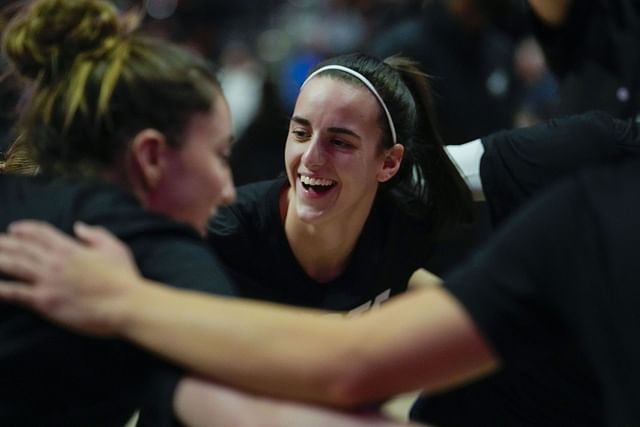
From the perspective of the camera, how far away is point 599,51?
4113 mm

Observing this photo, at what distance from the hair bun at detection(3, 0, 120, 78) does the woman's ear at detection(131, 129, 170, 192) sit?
170 millimetres

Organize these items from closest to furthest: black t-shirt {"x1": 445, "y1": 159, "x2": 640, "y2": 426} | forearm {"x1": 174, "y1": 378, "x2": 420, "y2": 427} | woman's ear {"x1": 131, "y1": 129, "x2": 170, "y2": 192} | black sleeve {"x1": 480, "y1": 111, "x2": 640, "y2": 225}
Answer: black t-shirt {"x1": 445, "y1": 159, "x2": 640, "y2": 426}
forearm {"x1": 174, "y1": 378, "x2": 420, "y2": 427}
woman's ear {"x1": 131, "y1": 129, "x2": 170, "y2": 192}
black sleeve {"x1": 480, "y1": 111, "x2": 640, "y2": 225}

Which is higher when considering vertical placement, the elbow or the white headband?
the elbow

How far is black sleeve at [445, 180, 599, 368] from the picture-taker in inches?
60.9

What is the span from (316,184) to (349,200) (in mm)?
115

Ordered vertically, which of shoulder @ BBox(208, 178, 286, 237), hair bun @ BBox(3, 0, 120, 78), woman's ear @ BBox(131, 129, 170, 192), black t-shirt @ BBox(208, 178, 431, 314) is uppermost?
hair bun @ BBox(3, 0, 120, 78)

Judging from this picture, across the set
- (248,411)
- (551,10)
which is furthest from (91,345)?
(551,10)

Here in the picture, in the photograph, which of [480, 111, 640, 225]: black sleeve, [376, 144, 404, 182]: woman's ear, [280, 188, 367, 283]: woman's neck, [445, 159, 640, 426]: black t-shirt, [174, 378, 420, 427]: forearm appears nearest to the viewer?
[445, 159, 640, 426]: black t-shirt

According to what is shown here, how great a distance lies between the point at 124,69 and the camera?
1830mm

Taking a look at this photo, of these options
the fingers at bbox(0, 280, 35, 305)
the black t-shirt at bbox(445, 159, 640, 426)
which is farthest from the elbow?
the fingers at bbox(0, 280, 35, 305)

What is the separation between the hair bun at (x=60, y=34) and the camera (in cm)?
189

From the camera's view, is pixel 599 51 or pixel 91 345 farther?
pixel 599 51

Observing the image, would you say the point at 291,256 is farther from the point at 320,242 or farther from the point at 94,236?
the point at 94,236

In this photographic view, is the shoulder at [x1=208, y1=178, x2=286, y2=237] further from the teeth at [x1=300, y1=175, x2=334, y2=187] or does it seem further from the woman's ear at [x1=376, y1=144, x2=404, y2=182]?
the woman's ear at [x1=376, y1=144, x2=404, y2=182]
